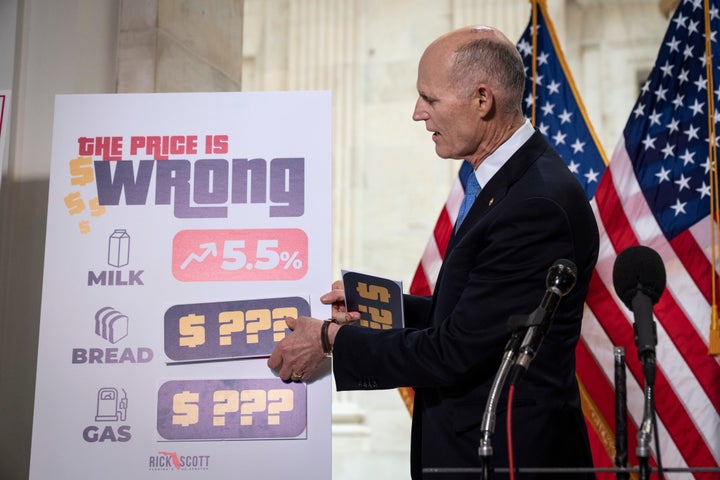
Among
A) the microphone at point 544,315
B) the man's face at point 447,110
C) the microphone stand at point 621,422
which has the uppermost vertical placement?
the man's face at point 447,110

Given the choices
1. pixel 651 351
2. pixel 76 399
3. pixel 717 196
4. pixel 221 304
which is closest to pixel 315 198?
pixel 221 304

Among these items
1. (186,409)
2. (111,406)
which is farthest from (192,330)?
(111,406)

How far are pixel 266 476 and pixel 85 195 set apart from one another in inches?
51.4

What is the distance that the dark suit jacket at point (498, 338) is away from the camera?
2.58m

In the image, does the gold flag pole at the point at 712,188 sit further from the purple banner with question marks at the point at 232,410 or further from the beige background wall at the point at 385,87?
the beige background wall at the point at 385,87

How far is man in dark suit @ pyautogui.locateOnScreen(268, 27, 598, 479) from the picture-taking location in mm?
2582

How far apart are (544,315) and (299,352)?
4.48 feet

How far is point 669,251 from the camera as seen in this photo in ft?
16.6

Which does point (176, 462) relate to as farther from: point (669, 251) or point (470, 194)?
point (669, 251)

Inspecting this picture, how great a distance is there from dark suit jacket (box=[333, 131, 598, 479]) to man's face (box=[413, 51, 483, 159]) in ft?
0.52

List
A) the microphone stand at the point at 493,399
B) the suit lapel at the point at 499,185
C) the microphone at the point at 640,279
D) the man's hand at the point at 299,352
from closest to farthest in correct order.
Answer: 1. the microphone stand at the point at 493,399
2. the microphone at the point at 640,279
3. the suit lapel at the point at 499,185
4. the man's hand at the point at 299,352

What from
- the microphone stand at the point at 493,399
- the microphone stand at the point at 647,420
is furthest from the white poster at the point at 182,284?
the microphone stand at the point at 647,420

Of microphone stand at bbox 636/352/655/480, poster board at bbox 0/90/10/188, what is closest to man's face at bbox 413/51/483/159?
microphone stand at bbox 636/352/655/480

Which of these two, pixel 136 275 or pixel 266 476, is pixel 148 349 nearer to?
pixel 136 275
